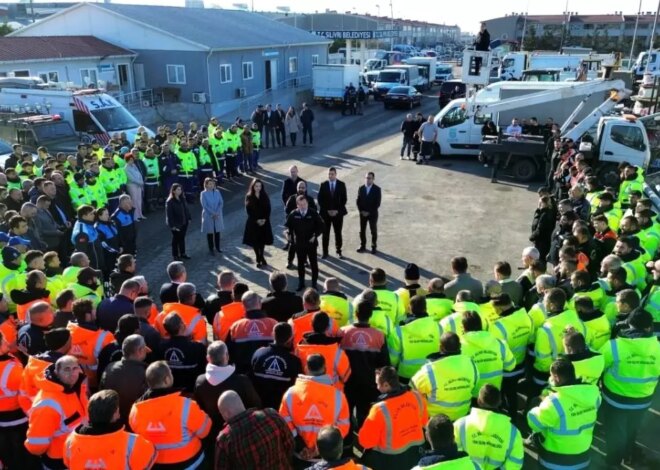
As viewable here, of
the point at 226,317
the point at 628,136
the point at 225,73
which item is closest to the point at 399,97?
the point at 225,73

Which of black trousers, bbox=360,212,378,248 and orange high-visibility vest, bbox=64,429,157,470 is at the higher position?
orange high-visibility vest, bbox=64,429,157,470

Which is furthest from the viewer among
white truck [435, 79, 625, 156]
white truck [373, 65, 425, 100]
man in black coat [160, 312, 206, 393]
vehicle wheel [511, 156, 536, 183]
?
white truck [373, 65, 425, 100]

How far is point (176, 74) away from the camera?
97.7 ft

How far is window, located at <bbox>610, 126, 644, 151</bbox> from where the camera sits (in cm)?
1552

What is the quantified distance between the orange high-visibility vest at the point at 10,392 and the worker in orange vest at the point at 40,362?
2.3 inches

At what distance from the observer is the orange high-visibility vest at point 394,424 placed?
4.38m

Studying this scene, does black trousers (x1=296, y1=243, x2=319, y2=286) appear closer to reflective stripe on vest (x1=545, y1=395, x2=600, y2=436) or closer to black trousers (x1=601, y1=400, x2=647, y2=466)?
black trousers (x1=601, y1=400, x2=647, y2=466)

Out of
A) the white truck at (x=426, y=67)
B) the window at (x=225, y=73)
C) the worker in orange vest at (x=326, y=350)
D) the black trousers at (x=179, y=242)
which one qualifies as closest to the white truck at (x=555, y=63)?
the white truck at (x=426, y=67)

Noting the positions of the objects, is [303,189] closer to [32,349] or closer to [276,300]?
[276,300]

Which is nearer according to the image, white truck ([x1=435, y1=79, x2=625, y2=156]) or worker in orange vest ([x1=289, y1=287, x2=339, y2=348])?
worker in orange vest ([x1=289, y1=287, x2=339, y2=348])

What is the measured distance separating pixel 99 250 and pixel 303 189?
3.59 m

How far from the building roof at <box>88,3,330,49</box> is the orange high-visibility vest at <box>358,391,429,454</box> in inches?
1094

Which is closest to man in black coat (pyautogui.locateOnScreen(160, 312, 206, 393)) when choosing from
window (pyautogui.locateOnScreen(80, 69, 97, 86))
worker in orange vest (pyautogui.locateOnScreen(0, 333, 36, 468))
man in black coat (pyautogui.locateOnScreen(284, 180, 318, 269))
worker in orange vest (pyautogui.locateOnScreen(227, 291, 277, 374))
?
worker in orange vest (pyautogui.locateOnScreen(227, 291, 277, 374))

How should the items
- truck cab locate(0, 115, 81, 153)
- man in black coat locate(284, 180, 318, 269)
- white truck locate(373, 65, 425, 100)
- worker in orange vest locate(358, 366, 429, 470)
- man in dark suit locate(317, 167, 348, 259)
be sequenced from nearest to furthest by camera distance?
worker in orange vest locate(358, 366, 429, 470), man in black coat locate(284, 180, 318, 269), man in dark suit locate(317, 167, 348, 259), truck cab locate(0, 115, 81, 153), white truck locate(373, 65, 425, 100)
